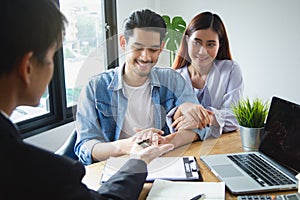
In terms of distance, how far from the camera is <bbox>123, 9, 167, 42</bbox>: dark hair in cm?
97

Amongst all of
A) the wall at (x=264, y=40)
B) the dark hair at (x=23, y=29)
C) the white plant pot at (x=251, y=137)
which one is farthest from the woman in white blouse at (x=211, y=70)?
the wall at (x=264, y=40)

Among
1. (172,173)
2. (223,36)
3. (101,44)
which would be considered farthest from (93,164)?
(223,36)

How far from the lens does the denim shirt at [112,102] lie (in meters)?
1.07

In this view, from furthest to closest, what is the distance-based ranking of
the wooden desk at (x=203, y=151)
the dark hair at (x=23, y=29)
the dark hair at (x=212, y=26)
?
the dark hair at (x=212, y=26) < the wooden desk at (x=203, y=151) < the dark hair at (x=23, y=29)

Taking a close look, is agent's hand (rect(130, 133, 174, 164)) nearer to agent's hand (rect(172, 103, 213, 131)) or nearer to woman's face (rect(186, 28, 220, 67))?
agent's hand (rect(172, 103, 213, 131))

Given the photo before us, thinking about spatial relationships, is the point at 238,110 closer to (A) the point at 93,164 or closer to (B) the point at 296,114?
(B) the point at 296,114

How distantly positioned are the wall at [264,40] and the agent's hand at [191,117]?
5.09ft

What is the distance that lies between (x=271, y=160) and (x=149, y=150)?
1.43ft

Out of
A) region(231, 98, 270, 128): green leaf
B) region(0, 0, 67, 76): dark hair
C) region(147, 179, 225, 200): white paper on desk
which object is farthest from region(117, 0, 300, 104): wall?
region(0, 0, 67, 76): dark hair

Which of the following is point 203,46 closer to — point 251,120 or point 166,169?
point 251,120

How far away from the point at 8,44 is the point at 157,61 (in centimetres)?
58

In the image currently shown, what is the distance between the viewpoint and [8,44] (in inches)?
18.6

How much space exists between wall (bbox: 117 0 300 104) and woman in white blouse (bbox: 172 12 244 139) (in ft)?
3.43

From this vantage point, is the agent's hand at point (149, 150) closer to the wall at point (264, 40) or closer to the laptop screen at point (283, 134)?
the laptop screen at point (283, 134)
